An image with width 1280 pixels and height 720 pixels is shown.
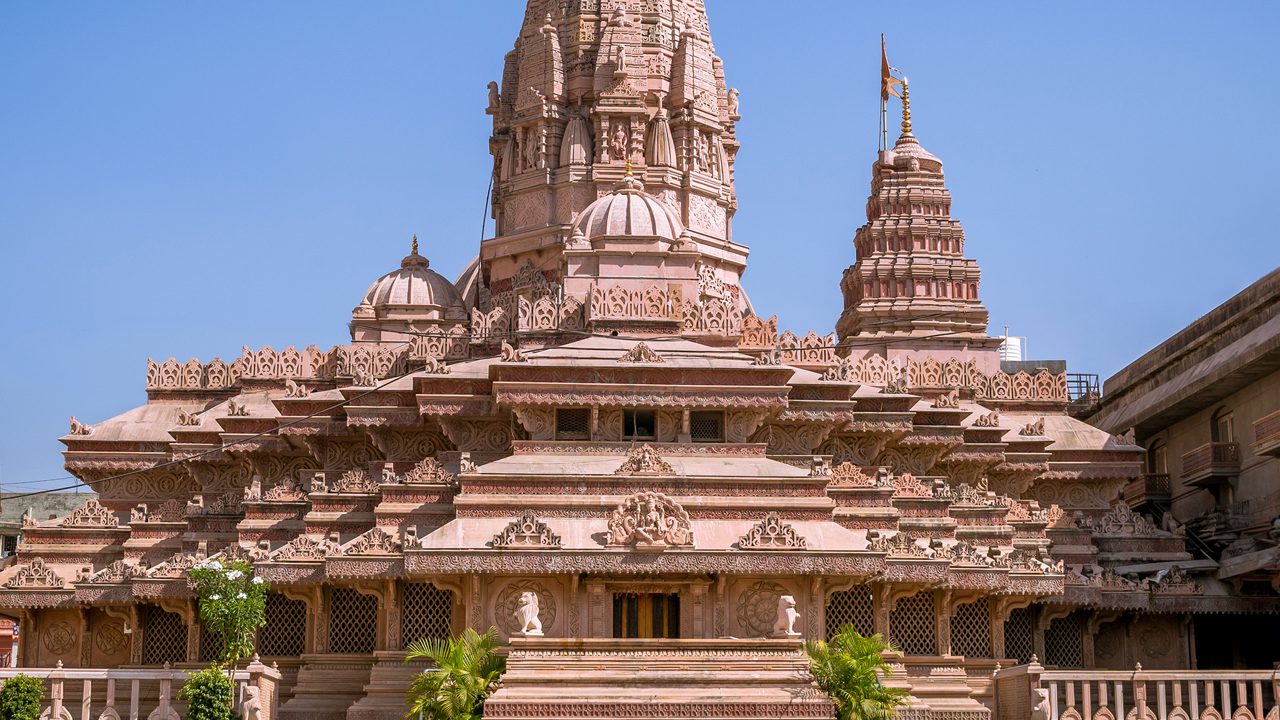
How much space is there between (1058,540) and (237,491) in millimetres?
20519

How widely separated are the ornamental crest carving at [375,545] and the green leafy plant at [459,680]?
342 cm

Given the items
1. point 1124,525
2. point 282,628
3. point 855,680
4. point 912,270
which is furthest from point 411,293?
point 855,680

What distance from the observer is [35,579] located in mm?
47688

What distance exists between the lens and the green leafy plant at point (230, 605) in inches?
1565

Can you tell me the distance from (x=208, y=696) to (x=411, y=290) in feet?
70.8

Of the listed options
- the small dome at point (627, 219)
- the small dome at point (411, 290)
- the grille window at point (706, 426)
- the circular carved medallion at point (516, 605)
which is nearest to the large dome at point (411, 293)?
the small dome at point (411, 290)

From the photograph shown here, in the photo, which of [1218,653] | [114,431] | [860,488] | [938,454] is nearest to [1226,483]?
[1218,653]

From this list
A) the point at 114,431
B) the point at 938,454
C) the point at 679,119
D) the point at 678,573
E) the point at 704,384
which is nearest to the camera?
the point at 678,573

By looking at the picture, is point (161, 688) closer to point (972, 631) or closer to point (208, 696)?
point (208, 696)

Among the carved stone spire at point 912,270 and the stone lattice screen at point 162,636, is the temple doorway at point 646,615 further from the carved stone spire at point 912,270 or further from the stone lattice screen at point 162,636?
the carved stone spire at point 912,270

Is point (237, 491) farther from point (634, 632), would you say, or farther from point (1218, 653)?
point (1218, 653)

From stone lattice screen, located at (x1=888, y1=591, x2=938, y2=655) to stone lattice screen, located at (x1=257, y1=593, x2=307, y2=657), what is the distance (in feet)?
42.6

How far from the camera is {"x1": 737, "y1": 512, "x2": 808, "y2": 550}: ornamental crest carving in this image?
38344mm

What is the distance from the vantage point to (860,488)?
4428 cm
